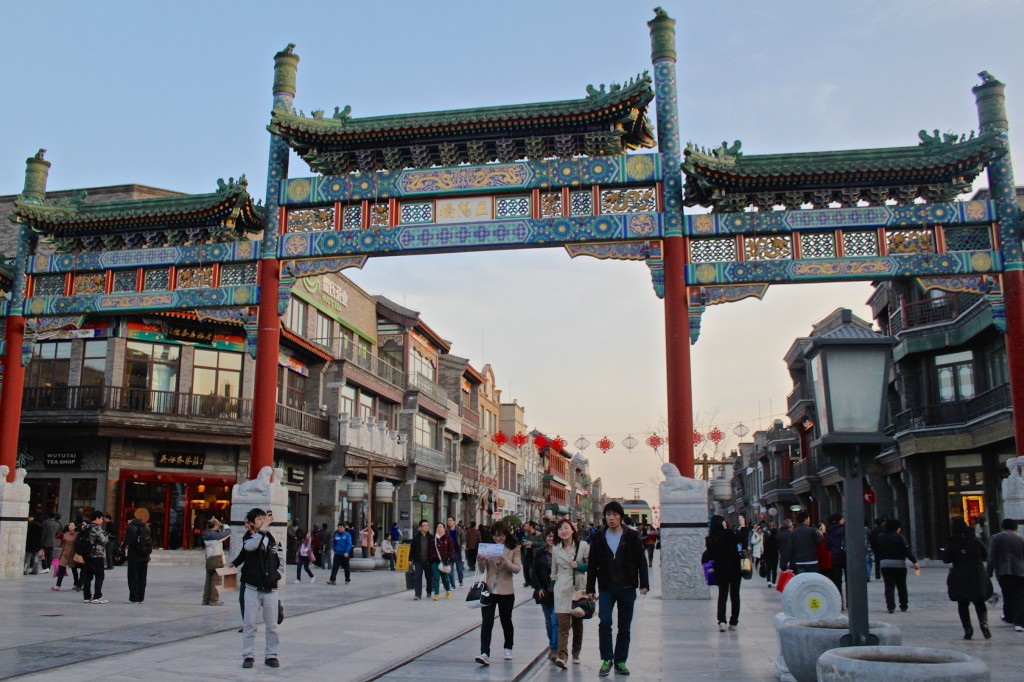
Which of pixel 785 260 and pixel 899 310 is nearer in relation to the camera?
pixel 785 260

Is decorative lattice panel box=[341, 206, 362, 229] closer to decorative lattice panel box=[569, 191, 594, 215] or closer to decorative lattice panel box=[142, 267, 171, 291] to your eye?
decorative lattice panel box=[142, 267, 171, 291]

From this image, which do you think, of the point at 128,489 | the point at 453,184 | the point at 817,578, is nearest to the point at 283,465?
the point at 128,489

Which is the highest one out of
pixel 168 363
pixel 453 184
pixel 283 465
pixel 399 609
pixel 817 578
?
pixel 453 184

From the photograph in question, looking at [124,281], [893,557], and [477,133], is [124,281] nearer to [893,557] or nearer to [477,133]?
[477,133]

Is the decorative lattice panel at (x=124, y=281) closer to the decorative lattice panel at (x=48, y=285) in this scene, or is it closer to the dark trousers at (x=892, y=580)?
the decorative lattice panel at (x=48, y=285)

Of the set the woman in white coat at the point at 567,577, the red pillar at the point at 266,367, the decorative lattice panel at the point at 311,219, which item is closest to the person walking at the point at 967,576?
the woman in white coat at the point at 567,577

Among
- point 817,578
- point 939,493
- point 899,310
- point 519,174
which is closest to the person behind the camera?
point 817,578

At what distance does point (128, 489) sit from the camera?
28.4 metres

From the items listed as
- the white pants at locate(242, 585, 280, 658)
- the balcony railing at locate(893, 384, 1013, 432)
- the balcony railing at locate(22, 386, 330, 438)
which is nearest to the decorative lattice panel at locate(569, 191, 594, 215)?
the white pants at locate(242, 585, 280, 658)

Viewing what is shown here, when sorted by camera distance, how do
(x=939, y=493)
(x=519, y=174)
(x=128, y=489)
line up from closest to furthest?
(x=519, y=174)
(x=128, y=489)
(x=939, y=493)

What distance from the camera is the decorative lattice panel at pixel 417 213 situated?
18.7m

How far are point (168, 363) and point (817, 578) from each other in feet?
83.3

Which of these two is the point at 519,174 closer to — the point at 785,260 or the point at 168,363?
the point at 785,260

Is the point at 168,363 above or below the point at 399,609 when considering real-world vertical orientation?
above
